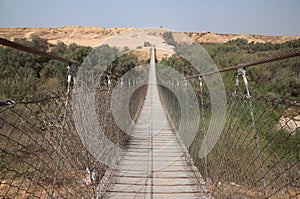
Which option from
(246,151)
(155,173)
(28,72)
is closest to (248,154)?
(246,151)

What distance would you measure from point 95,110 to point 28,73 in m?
11.1

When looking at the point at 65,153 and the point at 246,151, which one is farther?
the point at 246,151

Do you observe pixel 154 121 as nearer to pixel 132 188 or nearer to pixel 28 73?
pixel 132 188

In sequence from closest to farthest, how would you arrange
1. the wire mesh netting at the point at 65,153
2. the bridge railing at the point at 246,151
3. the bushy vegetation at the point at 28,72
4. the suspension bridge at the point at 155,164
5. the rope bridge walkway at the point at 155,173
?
the bridge railing at the point at 246,151
the wire mesh netting at the point at 65,153
the suspension bridge at the point at 155,164
the rope bridge walkway at the point at 155,173
the bushy vegetation at the point at 28,72

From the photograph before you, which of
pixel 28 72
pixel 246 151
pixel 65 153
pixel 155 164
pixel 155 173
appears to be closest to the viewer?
pixel 65 153

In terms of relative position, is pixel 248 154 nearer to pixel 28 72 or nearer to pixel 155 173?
pixel 155 173

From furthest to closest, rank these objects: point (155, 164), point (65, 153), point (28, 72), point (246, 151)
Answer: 1. point (28, 72)
2. point (155, 164)
3. point (246, 151)
4. point (65, 153)

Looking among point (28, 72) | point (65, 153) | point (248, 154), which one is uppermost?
point (28, 72)

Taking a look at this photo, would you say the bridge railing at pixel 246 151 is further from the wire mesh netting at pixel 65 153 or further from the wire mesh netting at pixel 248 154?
the wire mesh netting at pixel 65 153

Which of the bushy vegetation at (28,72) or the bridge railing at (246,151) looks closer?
the bridge railing at (246,151)

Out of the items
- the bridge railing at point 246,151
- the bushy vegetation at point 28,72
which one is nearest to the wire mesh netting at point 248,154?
the bridge railing at point 246,151

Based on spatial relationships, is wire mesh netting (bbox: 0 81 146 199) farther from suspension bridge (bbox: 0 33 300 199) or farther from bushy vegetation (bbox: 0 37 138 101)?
bushy vegetation (bbox: 0 37 138 101)

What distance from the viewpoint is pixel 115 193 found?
190 centimetres

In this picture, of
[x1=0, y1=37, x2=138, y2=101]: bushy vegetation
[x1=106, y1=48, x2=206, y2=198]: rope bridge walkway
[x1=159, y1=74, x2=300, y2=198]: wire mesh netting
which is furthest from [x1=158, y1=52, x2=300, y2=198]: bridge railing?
[x1=0, y1=37, x2=138, y2=101]: bushy vegetation
